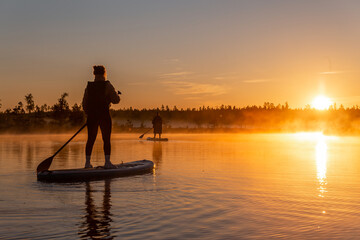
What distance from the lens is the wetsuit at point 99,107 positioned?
13.2m

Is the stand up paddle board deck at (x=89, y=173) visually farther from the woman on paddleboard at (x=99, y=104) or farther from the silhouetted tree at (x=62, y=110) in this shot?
the silhouetted tree at (x=62, y=110)

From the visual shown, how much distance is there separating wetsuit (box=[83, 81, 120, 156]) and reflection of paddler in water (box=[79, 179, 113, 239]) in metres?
4.13

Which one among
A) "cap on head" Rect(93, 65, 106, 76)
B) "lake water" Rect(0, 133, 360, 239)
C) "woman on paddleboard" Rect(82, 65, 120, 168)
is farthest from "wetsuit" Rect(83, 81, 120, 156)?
"lake water" Rect(0, 133, 360, 239)

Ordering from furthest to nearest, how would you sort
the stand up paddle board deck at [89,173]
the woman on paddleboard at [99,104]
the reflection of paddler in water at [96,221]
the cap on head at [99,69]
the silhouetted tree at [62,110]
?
1. the silhouetted tree at [62,110]
2. the cap on head at [99,69]
3. the woman on paddleboard at [99,104]
4. the stand up paddle board deck at [89,173]
5. the reflection of paddler in water at [96,221]

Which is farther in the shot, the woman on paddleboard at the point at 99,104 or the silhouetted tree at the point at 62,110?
the silhouetted tree at the point at 62,110

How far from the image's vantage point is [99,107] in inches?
522

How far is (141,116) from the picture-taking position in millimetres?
130250

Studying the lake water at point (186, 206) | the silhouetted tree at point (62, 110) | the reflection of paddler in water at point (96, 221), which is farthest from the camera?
the silhouetted tree at point (62, 110)

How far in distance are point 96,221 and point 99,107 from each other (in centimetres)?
657

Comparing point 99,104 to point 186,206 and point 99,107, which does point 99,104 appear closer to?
point 99,107

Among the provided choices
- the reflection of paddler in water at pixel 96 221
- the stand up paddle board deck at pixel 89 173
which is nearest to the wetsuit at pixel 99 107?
the stand up paddle board deck at pixel 89 173

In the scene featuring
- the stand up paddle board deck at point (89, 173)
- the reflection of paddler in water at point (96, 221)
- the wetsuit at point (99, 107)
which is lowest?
the reflection of paddler in water at point (96, 221)

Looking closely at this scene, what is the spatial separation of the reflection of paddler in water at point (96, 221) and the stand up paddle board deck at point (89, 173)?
256 cm

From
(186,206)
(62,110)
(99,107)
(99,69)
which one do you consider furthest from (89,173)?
(62,110)
